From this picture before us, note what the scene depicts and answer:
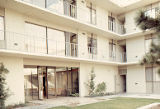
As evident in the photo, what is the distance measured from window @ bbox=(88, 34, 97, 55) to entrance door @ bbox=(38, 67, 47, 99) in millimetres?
4566

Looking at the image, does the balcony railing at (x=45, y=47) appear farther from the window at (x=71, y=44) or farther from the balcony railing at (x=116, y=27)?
the balcony railing at (x=116, y=27)

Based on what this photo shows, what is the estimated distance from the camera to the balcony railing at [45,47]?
8978 millimetres

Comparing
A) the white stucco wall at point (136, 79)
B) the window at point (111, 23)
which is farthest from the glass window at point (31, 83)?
the white stucco wall at point (136, 79)

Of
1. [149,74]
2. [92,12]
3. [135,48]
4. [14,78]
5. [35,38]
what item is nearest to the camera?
[14,78]

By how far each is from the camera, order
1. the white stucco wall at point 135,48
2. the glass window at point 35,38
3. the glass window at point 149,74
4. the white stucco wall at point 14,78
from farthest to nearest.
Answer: the white stucco wall at point 135,48, the glass window at point 149,74, the glass window at point 35,38, the white stucco wall at point 14,78

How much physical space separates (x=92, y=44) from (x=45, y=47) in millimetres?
5123

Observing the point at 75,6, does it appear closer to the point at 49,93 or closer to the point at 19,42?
the point at 19,42

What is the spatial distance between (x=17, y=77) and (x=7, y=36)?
2.48 metres

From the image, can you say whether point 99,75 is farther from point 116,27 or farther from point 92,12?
point 116,27

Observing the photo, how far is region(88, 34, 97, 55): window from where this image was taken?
14.1 m

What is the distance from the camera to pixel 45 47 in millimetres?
10734

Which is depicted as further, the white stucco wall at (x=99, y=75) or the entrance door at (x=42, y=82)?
the white stucco wall at (x=99, y=75)

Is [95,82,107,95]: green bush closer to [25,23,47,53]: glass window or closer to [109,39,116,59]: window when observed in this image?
[109,39,116,59]: window

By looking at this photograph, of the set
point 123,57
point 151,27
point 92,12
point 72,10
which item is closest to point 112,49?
point 123,57
